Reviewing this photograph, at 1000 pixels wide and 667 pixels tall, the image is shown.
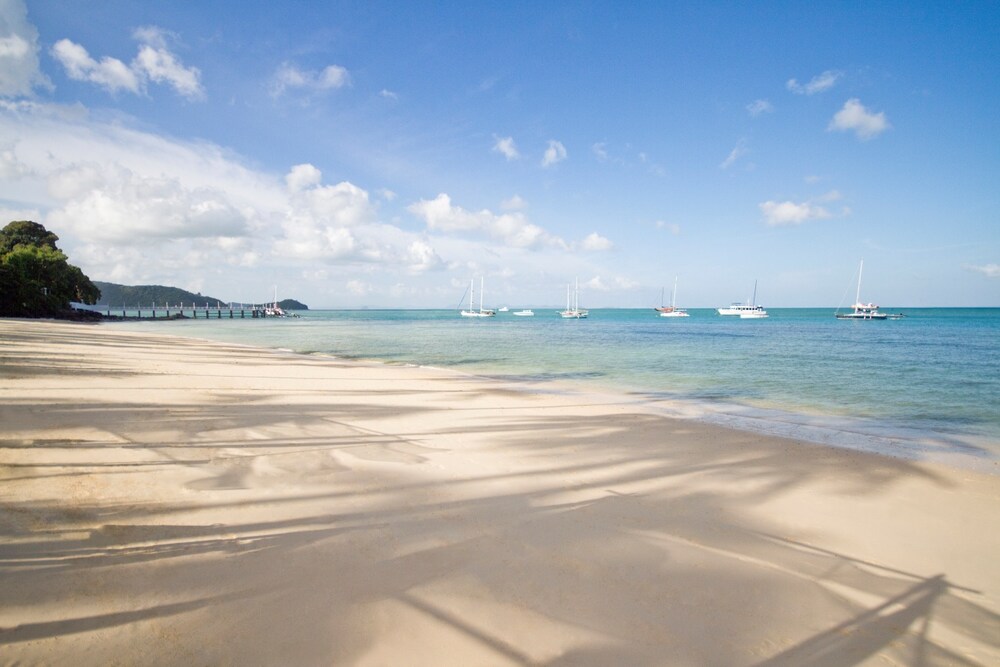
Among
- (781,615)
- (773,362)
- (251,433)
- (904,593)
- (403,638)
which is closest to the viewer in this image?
(403,638)

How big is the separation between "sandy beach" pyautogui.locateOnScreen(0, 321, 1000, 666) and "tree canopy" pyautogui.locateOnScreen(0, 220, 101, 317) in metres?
57.5

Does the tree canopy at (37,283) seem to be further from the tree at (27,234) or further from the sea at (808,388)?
the sea at (808,388)

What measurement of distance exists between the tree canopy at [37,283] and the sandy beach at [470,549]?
188 feet

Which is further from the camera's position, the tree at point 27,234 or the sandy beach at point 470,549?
the tree at point 27,234

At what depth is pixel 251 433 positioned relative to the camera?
7.68 meters

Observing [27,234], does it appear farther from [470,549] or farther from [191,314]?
[470,549]

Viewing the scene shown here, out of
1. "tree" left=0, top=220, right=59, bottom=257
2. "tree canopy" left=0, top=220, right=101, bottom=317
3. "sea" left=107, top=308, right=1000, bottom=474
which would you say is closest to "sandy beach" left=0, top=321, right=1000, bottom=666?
"sea" left=107, top=308, right=1000, bottom=474

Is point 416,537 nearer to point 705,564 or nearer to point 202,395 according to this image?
point 705,564

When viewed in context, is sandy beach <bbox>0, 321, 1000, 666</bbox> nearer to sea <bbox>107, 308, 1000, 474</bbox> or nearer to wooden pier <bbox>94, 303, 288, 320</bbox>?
sea <bbox>107, 308, 1000, 474</bbox>

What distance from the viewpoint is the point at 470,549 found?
13.4ft

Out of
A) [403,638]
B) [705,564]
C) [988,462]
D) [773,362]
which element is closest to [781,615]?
[705,564]

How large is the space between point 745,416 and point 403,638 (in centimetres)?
1118

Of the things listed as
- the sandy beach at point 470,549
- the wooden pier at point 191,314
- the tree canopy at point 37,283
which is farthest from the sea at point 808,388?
the wooden pier at point 191,314

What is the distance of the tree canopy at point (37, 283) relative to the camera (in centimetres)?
4644
